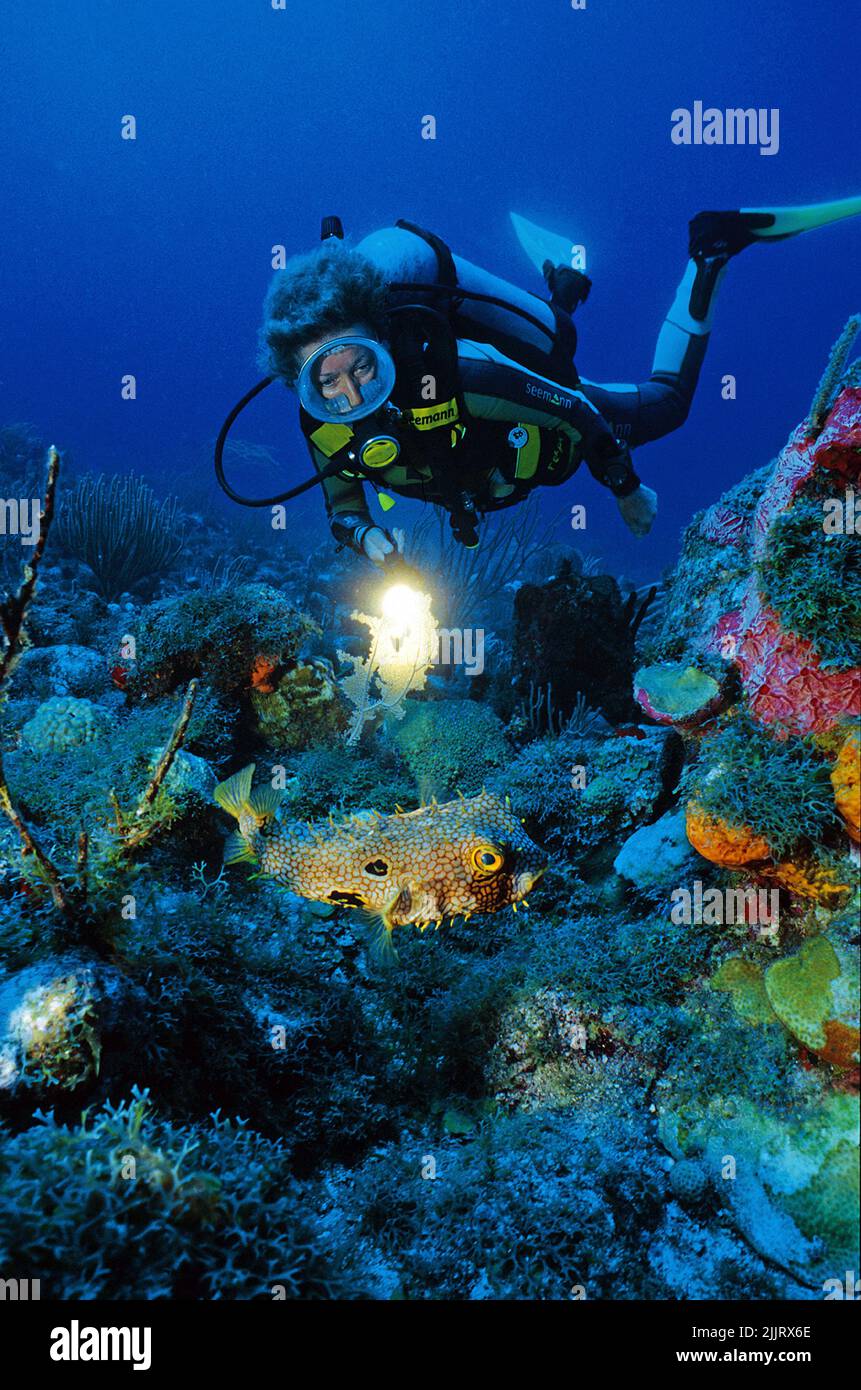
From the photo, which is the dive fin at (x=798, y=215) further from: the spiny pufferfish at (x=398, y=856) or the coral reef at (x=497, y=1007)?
the spiny pufferfish at (x=398, y=856)

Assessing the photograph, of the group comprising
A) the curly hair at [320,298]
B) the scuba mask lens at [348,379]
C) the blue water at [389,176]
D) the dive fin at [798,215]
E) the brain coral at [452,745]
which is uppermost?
the blue water at [389,176]

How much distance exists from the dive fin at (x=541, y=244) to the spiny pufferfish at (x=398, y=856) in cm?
665

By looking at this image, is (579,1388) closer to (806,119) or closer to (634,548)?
(634,548)

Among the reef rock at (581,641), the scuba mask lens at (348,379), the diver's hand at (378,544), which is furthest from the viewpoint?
the reef rock at (581,641)

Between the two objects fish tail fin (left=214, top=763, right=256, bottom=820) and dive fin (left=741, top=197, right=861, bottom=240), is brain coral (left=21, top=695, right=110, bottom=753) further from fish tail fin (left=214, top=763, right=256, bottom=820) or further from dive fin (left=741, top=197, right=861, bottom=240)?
dive fin (left=741, top=197, right=861, bottom=240)

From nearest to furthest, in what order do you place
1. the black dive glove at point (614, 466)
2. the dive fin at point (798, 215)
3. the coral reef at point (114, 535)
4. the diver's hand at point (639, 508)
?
the black dive glove at point (614, 466)
the diver's hand at point (639, 508)
the dive fin at point (798, 215)
the coral reef at point (114, 535)

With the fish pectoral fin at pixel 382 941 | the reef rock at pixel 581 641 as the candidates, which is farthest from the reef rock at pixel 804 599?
the reef rock at pixel 581 641

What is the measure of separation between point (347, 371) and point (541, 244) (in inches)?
182

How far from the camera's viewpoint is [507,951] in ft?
11.3

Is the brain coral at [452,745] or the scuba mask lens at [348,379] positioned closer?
the scuba mask lens at [348,379]

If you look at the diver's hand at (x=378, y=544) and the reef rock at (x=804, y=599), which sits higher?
the diver's hand at (x=378, y=544)

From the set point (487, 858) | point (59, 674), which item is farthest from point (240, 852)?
point (59, 674)

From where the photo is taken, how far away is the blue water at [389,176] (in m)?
44.6

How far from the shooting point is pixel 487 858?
2.61 meters
